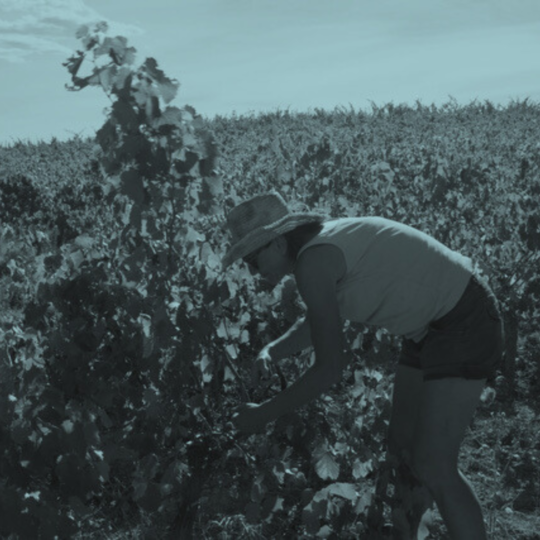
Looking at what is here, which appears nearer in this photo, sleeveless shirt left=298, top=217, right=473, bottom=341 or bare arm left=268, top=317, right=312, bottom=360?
sleeveless shirt left=298, top=217, right=473, bottom=341

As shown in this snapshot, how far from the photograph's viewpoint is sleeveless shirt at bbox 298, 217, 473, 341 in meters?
2.66

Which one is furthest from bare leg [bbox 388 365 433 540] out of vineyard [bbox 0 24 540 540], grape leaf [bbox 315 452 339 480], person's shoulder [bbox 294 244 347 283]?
person's shoulder [bbox 294 244 347 283]

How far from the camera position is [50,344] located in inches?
142

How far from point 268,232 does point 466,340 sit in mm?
701

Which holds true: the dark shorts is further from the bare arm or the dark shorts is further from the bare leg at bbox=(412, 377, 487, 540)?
the bare arm

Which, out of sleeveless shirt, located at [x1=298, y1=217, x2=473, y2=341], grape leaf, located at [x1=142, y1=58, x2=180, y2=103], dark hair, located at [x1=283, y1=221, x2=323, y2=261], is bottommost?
sleeveless shirt, located at [x1=298, y1=217, x2=473, y2=341]

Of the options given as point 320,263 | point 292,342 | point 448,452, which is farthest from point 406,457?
point 320,263

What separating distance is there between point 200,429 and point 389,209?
111 inches

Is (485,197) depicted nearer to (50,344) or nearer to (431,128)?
(50,344)

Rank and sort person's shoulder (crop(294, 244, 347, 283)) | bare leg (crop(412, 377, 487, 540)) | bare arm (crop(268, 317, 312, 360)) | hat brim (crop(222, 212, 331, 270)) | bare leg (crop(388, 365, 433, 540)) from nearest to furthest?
person's shoulder (crop(294, 244, 347, 283)) < hat brim (crop(222, 212, 331, 270)) < bare leg (crop(412, 377, 487, 540)) < bare leg (crop(388, 365, 433, 540)) < bare arm (crop(268, 317, 312, 360))

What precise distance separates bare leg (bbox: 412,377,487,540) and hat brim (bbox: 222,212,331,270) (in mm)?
650

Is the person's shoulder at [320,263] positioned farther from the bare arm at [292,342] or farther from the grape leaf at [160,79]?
the grape leaf at [160,79]

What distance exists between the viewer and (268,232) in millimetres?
2646

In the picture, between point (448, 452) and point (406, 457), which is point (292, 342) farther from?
point (448, 452)
